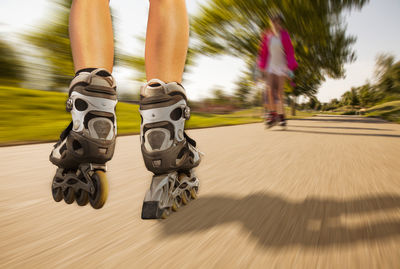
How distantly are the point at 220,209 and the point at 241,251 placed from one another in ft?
1.06

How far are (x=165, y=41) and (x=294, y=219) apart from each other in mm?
845

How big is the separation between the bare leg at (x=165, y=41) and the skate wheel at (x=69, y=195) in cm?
53

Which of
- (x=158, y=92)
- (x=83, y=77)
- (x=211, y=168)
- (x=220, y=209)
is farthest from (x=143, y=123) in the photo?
(x=211, y=168)

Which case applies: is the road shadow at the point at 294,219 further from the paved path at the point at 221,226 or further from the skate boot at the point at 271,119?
the skate boot at the point at 271,119

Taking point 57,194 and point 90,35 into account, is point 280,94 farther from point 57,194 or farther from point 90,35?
point 57,194

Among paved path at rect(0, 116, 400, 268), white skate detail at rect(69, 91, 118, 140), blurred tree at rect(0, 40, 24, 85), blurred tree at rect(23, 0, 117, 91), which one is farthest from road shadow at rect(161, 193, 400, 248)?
blurred tree at rect(23, 0, 117, 91)

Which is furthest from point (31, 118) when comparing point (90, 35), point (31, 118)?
point (90, 35)

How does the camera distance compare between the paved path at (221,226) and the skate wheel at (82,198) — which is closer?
the paved path at (221,226)

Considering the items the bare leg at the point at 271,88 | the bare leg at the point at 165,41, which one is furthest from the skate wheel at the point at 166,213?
the bare leg at the point at 271,88

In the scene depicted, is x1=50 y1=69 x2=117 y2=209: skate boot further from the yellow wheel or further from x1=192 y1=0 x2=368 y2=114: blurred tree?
x1=192 y1=0 x2=368 y2=114: blurred tree

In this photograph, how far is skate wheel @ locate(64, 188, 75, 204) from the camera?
99cm

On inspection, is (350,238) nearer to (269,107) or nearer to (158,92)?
(158,92)

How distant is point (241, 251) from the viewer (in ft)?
2.26

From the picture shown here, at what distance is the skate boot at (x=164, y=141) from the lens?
3.10 feet
